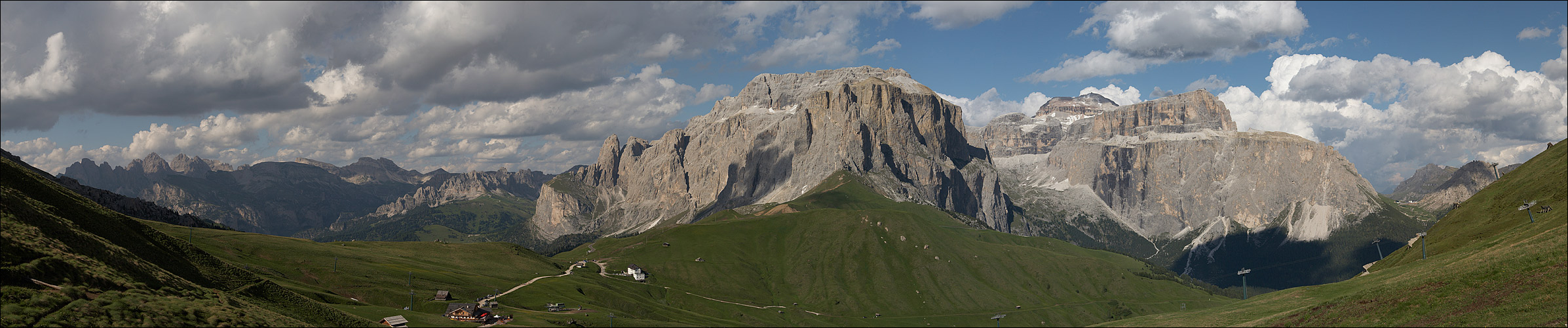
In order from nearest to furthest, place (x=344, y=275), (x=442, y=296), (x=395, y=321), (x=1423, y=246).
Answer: (x=395, y=321) → (x=1423, y=246) → (x=442, y=296) → (x=344, y=275)

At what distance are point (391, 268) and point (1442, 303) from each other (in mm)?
186264

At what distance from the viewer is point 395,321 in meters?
103

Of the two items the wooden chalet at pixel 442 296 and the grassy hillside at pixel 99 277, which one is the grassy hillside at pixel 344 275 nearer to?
the wooden chalet at pixel 442 296

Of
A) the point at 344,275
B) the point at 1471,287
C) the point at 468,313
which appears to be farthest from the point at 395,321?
the point at 1471,287

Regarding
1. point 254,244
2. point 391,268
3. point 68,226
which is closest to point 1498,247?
point 68,226

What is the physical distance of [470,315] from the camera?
127m

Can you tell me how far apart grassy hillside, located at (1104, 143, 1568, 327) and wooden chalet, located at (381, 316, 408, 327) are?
109926mm

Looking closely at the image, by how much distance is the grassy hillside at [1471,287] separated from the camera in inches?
2317

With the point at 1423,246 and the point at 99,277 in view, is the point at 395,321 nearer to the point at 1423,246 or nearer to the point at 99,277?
the point at 99,277

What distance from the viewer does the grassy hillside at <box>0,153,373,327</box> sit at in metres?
50.6

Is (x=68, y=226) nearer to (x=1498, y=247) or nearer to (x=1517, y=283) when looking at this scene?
(x=1517, y=283)

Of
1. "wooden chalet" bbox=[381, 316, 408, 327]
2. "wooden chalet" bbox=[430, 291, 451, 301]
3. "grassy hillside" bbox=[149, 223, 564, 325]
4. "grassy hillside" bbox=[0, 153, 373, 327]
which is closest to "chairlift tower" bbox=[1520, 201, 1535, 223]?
"grassy hillside" bbox=[0, 153, 373, 327]

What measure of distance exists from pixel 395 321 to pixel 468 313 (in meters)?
24.5

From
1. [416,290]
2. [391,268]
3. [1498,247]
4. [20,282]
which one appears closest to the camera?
[20,282]
